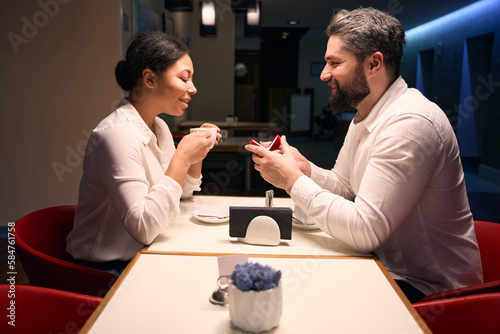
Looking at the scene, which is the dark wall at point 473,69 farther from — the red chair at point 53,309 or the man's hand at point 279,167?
the red chair at point 53,309

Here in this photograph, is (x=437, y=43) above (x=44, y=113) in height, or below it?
above

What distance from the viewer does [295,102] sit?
12.8 m

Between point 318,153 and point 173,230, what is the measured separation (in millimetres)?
8250

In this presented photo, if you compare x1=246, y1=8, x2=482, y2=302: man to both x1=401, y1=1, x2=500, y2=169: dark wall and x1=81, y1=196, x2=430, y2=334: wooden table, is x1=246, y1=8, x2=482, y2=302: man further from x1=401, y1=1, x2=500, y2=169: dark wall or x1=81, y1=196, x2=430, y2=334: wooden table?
x1=401, y1=1, x2=500, y2=169: dark wall

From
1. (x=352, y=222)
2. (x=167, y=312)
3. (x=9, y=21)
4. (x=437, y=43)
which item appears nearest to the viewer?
(x=167, y=312)

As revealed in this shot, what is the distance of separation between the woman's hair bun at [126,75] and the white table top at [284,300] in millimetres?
849

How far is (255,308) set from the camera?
90 cm

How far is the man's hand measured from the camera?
60.3 inches

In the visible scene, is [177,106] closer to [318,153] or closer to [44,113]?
[44,113]

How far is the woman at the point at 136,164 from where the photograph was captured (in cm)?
148

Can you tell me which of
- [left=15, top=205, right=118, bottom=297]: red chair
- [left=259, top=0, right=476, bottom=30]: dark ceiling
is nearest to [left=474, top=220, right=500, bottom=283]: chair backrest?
[left=15, top=205, right=118, bottom=297]: red chair

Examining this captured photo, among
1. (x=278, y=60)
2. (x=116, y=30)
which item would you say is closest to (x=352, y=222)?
(x=116, y=30)

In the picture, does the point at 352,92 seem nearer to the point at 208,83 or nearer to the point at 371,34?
the point at 371,34

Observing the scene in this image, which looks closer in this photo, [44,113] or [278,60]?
[44,113]
